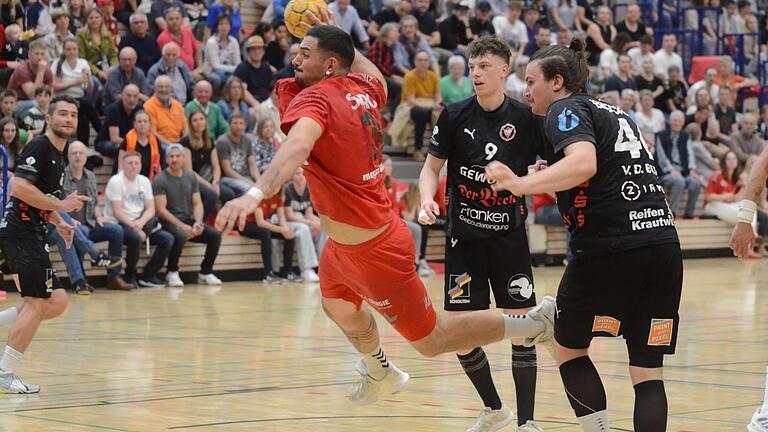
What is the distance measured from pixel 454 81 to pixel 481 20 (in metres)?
2.52

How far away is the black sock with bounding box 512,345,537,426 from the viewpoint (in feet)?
23.4

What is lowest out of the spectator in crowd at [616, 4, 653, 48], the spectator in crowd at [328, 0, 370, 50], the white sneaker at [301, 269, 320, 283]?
the white sneaker at [301, 269, 320, 283]

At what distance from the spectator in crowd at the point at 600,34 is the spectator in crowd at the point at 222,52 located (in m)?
8.34

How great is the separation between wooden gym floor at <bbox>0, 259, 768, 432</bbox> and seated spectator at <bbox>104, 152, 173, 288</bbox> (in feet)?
4.91

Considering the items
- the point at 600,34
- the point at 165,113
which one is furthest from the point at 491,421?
the point at 600,34

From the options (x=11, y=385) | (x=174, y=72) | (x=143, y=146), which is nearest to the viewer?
(x=11, y=385)

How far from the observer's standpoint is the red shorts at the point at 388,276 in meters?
6.68

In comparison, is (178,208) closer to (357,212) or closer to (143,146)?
A: (143,146)

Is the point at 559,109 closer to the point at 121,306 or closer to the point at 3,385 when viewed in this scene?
the point at 3,385

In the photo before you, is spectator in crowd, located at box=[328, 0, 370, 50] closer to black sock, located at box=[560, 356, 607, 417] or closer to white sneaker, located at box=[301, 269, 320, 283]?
white sneaker, located at box=[301, 269, 320, 283]

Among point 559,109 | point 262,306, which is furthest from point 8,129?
point 559,109

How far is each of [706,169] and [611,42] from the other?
3.55 meters

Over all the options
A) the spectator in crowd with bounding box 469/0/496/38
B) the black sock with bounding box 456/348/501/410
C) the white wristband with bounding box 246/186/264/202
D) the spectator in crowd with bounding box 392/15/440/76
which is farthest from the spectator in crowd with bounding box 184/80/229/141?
the white wristband with bounding box 246/186/264/202

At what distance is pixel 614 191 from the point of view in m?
5.75
